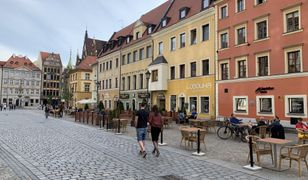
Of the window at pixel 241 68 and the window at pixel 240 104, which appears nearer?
the window at pixel 240 104

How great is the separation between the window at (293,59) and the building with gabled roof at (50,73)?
95277 millimetres

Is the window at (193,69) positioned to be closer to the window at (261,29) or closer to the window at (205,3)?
the window at (205,3)

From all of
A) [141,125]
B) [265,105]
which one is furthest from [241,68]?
[141,125]

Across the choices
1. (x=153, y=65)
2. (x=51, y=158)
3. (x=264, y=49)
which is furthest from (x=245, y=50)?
(x=51, y=158)

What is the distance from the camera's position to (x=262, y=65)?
71.7 ft

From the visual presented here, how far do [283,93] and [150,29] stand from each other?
23134 mm

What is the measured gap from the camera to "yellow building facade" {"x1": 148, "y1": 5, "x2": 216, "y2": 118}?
88.7 ft

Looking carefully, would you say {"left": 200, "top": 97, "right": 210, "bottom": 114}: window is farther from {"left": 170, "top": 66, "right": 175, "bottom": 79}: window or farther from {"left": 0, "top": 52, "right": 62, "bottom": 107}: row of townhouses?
{"left": 0, "top": 52, "right": 62, "bottom": 107}: row of townhouses

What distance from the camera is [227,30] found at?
25.0 m

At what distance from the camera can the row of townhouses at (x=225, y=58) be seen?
1970cm

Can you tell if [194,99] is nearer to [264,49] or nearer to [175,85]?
[175,85]

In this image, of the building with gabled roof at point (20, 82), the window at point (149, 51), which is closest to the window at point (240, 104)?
the window at point (149, 51)

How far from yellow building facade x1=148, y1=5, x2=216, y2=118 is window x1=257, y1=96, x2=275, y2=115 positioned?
205 inches

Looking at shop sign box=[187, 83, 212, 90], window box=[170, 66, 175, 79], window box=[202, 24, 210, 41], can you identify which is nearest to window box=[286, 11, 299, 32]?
window box=[202, 24, 210, 41]
